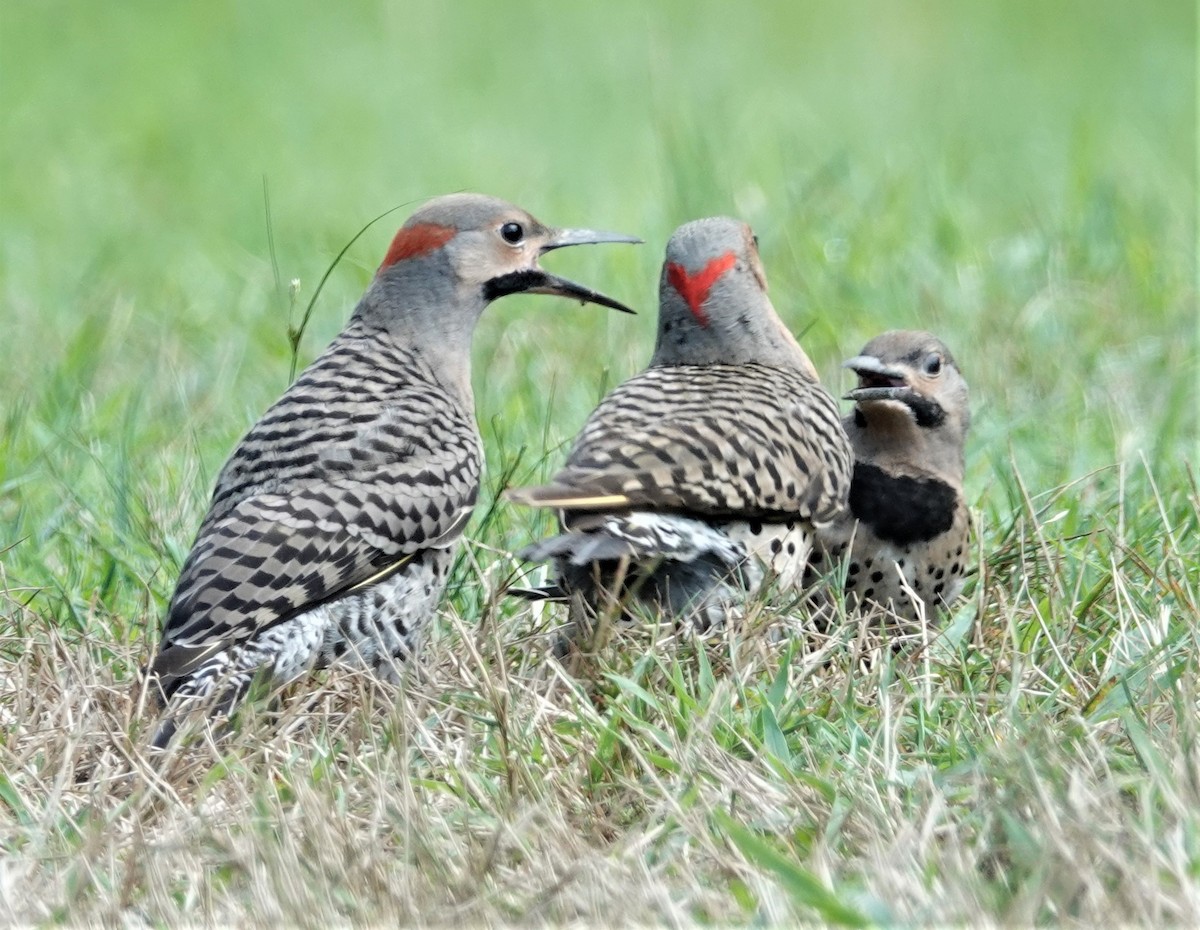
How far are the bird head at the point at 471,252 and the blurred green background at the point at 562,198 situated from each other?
42 centimetres

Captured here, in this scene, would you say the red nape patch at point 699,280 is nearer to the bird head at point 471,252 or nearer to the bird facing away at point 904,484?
the bird head at point 471,252

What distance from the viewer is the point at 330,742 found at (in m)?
3.90

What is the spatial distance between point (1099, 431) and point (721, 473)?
83.2 inches

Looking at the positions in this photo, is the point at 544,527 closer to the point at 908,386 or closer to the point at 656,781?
the point at 908,386

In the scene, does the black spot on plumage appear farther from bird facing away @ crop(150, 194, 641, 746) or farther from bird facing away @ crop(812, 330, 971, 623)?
bird facing away @ crop(150, 194, 641, 746)

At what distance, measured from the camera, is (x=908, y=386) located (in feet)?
15.9

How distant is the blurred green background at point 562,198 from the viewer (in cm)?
593

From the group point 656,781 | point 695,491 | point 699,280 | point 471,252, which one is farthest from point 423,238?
point 656,781

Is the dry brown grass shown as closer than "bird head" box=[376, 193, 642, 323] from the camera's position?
Yes

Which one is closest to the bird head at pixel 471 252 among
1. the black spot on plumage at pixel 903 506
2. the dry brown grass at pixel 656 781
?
the black spot on plumage at pixel 903 506

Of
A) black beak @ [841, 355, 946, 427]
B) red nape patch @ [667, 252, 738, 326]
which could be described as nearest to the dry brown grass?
black beak @ [841, 355, 946, 427]

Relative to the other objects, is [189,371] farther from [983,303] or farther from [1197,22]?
[1197,22]

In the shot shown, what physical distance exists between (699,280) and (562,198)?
459cm

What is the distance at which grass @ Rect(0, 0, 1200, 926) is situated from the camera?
10.4 ft
